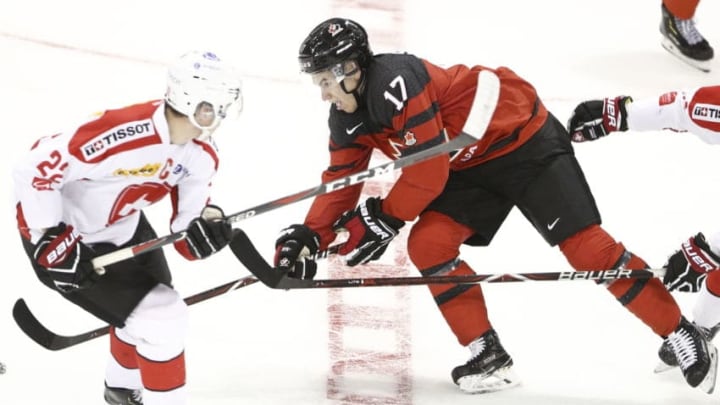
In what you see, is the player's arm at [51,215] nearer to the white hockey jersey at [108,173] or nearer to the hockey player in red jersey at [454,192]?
the white hockey jersey at [108,173]

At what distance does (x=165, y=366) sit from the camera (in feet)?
11.8

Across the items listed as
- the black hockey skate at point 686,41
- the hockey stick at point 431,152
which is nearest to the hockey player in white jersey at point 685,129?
the hockey stick at point 431,152

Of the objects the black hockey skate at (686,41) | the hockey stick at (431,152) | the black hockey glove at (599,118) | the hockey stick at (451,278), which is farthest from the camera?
the black hockey skate at (686,41)

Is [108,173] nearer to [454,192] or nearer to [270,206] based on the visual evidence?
[270,206]

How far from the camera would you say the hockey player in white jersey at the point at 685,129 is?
13.0ft

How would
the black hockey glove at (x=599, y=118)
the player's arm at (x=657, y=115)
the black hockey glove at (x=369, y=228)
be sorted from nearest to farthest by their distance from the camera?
1. the black hockey glove at (x=369, y=228)
2. the player's arm at (x=657, y=115)
3. the black hockey glove at (x=599, y=118)

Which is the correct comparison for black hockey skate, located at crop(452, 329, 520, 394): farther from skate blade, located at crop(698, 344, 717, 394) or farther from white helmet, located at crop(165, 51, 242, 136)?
white helmet, located at crop(165, 51, 242, 136)

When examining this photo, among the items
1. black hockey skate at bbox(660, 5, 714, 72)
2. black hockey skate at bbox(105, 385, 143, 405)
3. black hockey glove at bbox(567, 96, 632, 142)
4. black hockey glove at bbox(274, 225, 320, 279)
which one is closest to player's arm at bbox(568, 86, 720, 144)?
black hockey glove at bbox(567, 96, 632, 142)

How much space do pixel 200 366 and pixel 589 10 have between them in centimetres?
350

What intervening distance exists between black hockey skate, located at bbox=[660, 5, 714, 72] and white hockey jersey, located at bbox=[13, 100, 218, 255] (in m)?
3.31

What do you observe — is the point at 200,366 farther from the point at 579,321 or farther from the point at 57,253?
the point at 579,321

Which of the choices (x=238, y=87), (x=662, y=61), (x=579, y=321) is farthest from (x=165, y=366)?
(x=662, y=61)

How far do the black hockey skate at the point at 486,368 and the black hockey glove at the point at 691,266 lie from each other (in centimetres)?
57

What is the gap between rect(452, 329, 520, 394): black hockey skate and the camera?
13.3ft
